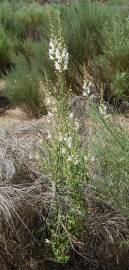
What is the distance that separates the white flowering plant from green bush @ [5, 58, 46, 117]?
4439 mm

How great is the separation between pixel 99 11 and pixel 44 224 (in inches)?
237

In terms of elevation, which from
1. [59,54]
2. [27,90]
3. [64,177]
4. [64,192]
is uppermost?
[27,90]

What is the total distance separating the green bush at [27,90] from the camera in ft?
30.8

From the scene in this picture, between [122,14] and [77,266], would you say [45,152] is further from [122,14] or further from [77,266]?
[122,14]

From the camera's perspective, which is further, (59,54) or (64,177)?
(64,177)

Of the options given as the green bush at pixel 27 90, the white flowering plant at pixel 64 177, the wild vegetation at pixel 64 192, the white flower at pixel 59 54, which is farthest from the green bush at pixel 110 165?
the green bush at pixel 27 90

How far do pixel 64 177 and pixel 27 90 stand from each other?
190 inches

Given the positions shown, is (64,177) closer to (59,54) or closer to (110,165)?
(110,165)

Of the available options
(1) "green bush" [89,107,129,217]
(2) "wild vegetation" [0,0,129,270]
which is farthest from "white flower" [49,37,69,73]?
(1) "green bush" [89,107,129,217]

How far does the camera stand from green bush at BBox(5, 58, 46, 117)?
Result: 940 cm

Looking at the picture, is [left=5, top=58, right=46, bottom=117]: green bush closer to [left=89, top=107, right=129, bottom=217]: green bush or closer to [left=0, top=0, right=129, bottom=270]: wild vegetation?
[left=0, top=0, right=129, bottom=270]: wild vegetation

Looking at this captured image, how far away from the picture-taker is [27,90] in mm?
9609

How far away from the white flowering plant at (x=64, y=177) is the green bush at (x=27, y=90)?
444 cm

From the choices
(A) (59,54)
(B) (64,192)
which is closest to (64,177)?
(B) (64,192)
